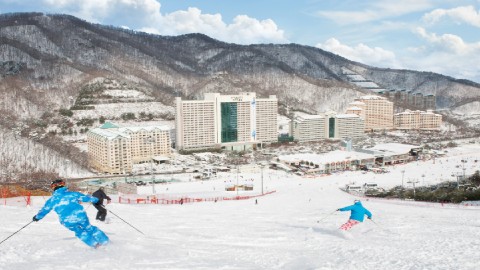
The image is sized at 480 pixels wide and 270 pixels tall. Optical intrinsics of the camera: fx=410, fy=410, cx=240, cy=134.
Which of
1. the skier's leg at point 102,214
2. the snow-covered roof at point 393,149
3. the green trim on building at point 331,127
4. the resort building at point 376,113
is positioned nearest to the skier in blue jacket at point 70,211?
the skier's leg at point 102,214

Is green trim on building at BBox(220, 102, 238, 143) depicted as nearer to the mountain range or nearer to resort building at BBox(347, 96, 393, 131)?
the mountain range

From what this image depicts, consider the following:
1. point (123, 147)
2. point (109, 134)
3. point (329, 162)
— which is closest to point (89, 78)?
point (109, 134)

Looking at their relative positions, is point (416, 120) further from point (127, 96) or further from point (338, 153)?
point (127, 96)

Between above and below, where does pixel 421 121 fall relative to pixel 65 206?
above

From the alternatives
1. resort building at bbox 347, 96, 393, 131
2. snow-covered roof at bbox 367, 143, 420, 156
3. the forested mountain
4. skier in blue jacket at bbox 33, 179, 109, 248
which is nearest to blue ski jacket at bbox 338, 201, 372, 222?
skier in blue jacket at bbox 33, 179, 109, 248

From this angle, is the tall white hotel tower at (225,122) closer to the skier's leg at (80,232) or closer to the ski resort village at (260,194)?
the ski resort village at (260,194)

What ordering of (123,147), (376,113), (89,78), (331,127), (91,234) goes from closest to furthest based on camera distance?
(91,234) < (123,147) < (331,127) < (376,113) < (89,78)

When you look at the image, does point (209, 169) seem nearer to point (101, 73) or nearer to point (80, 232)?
point (80, 232)
